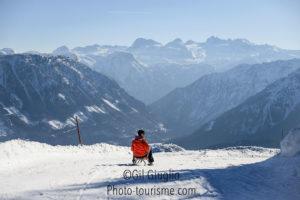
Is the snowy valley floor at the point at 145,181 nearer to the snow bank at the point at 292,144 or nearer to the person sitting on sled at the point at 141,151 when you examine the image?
the snow bank at the point at 292,144

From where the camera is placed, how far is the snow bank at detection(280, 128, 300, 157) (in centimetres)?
2748

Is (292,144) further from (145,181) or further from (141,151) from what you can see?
(145,181)

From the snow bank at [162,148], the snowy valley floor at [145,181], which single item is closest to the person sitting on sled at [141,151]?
the snowy valley floor at [145,181]

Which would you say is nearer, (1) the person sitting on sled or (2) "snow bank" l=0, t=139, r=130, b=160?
(1) the person sitting on sled

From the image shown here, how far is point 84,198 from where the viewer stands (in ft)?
57.3

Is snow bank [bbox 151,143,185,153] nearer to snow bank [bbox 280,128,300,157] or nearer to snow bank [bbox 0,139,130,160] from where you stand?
snow bank [bbox 0,139,130,160]

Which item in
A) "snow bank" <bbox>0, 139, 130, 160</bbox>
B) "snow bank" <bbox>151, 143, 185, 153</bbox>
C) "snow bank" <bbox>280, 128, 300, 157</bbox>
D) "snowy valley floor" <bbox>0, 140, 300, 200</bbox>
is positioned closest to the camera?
"snowy valley floor" <bbox>0, 140, 300, 200</bbox>

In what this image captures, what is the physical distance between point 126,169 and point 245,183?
607 centimetres

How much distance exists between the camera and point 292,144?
28016 millimetres

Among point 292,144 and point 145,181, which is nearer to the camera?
point 145,181

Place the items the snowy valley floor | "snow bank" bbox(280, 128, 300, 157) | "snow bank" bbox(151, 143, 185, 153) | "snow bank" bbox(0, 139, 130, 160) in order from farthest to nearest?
"snow bank" bbox(151, 143, 185, 153)
"snow bank" bbox(0, 139, 130, 160)
"snow bank" bbox(280, 128, 300, 157)
the snowy valley floor

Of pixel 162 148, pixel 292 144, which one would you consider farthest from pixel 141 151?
pixel 162 148

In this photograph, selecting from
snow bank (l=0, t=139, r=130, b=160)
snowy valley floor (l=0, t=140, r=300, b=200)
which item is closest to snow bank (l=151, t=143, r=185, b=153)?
snow bank (l=0, t=139, r=130, b=160)

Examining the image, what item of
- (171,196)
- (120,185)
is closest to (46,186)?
(120,185)
